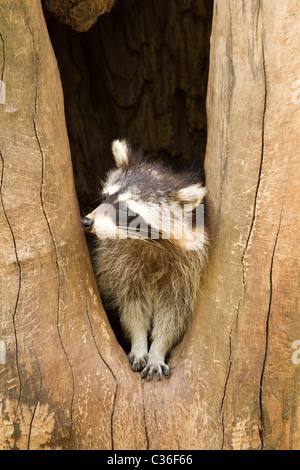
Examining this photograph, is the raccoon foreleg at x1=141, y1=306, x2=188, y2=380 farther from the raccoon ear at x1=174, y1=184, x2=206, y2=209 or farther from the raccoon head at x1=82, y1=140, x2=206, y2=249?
the raccoon ear at x1=174, y1=184, x2=206, y2=209

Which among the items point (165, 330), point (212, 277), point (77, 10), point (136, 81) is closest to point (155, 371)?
point (165, 330)

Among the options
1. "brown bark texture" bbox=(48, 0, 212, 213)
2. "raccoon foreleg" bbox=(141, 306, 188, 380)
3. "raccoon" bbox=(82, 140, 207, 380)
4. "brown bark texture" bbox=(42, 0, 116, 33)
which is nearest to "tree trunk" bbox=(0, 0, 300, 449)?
"raccoon" bbox=(82, 140, 207, 380)

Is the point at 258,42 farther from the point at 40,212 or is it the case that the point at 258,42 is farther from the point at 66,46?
the point at 66,46

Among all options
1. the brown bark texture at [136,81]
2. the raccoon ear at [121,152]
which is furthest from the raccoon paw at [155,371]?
the brown bark texture at [136,81]

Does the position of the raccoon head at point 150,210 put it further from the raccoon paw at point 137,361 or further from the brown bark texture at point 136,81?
the brown bark texture at point 136,81

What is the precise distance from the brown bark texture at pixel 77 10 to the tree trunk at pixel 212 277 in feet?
2.21

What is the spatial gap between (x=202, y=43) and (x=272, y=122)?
1788mm

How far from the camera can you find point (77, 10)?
3.12m

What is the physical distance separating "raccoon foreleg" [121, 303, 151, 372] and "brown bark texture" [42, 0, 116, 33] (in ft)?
5.89

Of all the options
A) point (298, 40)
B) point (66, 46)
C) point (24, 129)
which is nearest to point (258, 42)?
point (298, 40)

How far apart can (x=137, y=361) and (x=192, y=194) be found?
3.34ft

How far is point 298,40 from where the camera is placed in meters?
2.38

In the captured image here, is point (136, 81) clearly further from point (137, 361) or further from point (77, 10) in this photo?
point (137, 361)

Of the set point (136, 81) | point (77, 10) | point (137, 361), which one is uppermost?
point (77, 10)
